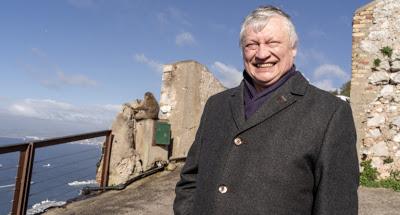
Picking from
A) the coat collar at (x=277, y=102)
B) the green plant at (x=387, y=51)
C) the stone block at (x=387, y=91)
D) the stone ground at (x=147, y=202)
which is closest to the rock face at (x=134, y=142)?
the stone ground at (x=147, y=202)

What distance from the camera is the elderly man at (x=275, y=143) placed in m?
1.70

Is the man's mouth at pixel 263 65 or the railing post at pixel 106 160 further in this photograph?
the railing post at pixel 106 160

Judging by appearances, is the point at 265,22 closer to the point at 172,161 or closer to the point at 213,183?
the point at 213,183

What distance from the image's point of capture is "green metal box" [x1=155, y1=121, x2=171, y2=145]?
8.20 m

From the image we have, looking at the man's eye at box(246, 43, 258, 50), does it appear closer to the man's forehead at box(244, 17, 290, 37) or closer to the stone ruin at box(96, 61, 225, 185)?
the man's forehead at box(244, 17, 290, 37)

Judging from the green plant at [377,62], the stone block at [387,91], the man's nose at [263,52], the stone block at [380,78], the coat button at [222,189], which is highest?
the green plant at [377,62]

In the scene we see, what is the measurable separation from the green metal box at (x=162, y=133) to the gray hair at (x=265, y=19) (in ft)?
20.8

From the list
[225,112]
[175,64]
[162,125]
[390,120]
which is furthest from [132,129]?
[225,112]

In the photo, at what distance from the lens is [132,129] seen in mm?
7953

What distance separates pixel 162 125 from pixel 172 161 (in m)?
0.84

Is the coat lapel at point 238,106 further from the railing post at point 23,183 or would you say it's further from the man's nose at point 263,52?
the railing post at point 23,183

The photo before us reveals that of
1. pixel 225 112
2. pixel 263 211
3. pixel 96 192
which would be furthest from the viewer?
pixel 96 192

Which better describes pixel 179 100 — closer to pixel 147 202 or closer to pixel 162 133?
pixel 162 133

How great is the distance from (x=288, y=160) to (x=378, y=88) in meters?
6.93
